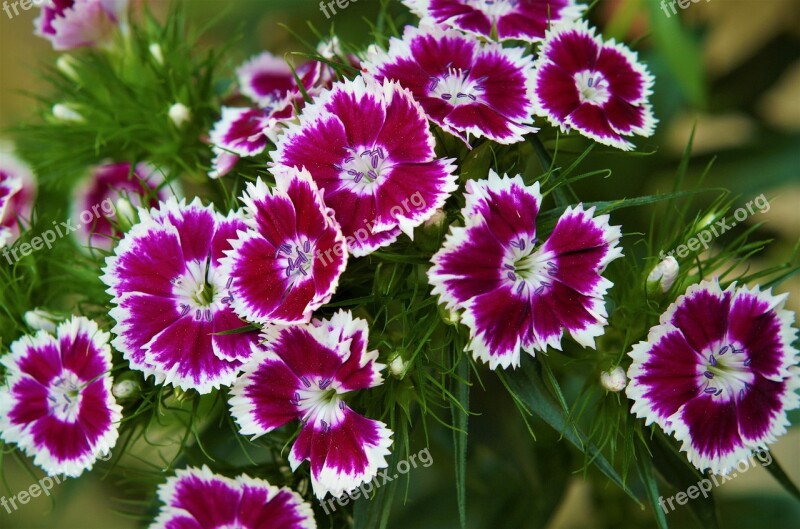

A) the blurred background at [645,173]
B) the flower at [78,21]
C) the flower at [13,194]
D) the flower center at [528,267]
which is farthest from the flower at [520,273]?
the flower at [78,21]

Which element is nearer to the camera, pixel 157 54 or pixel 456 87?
pixel 456 87

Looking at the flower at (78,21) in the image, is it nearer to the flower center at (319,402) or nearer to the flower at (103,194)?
the flower at (103,194)

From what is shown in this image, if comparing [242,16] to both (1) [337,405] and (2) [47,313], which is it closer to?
(2) [47,313]

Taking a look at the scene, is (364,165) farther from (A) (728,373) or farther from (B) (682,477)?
(B) (682,477)

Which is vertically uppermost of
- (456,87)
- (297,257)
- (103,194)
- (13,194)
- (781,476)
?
(103,194)

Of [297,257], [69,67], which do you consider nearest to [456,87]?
[297,257]

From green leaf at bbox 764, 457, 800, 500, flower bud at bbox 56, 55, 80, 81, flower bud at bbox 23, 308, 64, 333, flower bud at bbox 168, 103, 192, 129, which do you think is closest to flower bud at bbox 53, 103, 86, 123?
flower bud at bbox 56, 55, 80, 81

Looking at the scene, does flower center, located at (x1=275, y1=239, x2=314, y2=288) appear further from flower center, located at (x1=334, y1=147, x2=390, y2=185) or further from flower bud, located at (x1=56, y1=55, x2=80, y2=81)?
flower bud, located at (x1=56, y1=55, x2=80, y2=81)
